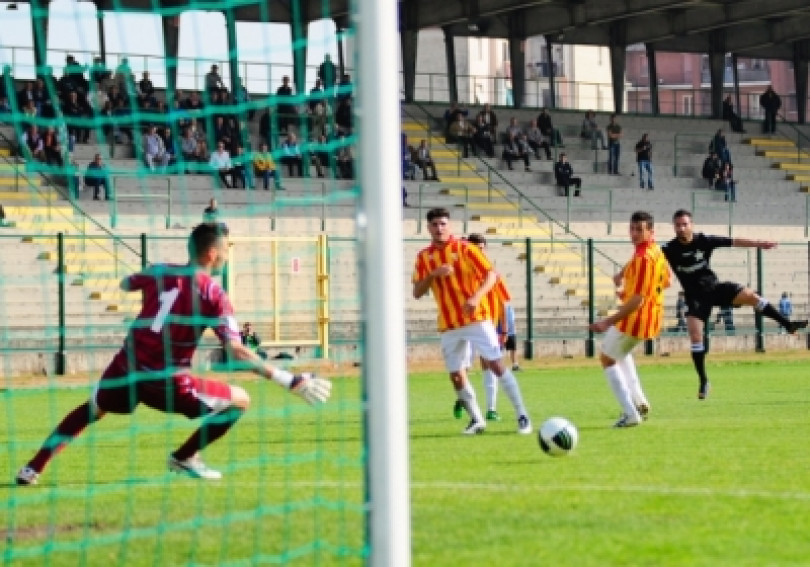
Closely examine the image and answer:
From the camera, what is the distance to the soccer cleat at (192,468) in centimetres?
1138

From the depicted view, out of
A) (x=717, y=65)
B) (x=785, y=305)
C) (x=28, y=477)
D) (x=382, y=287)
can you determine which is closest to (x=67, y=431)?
(x=28, y=477)

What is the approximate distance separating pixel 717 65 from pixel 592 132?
8.99 m

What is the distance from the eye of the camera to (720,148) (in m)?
45.2

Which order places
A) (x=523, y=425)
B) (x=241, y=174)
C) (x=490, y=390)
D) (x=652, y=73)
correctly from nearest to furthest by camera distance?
(x=523, y=425)
(x=490, y=390)
(x=241, y=174)
(x=652, y=73)

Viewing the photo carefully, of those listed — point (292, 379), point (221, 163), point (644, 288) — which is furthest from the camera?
point (221, 163)

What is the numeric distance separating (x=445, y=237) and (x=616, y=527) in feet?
21.8

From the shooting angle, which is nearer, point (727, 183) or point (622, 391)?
point (622, 391)

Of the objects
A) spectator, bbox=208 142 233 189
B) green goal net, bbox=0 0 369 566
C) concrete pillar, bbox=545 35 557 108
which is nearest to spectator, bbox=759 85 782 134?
concrete pillar, bbox=545 35 557 108

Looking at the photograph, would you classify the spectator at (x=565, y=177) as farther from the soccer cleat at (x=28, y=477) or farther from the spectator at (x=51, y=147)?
the soccer cleat at (x=28, y=477)

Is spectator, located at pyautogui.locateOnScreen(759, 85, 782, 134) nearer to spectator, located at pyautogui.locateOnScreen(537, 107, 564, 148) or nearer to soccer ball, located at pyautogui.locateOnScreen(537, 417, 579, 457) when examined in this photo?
spectator, located at pyautogui.locateOnScreen(537, 107, 564, 148)

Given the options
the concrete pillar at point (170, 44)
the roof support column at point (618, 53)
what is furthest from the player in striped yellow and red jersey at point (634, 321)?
the roof support column at point (618, 53)

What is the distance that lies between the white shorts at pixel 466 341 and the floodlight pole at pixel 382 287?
8.65 m

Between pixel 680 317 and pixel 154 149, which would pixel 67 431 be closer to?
pixel 154 149

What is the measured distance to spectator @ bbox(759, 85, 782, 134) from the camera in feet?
165
